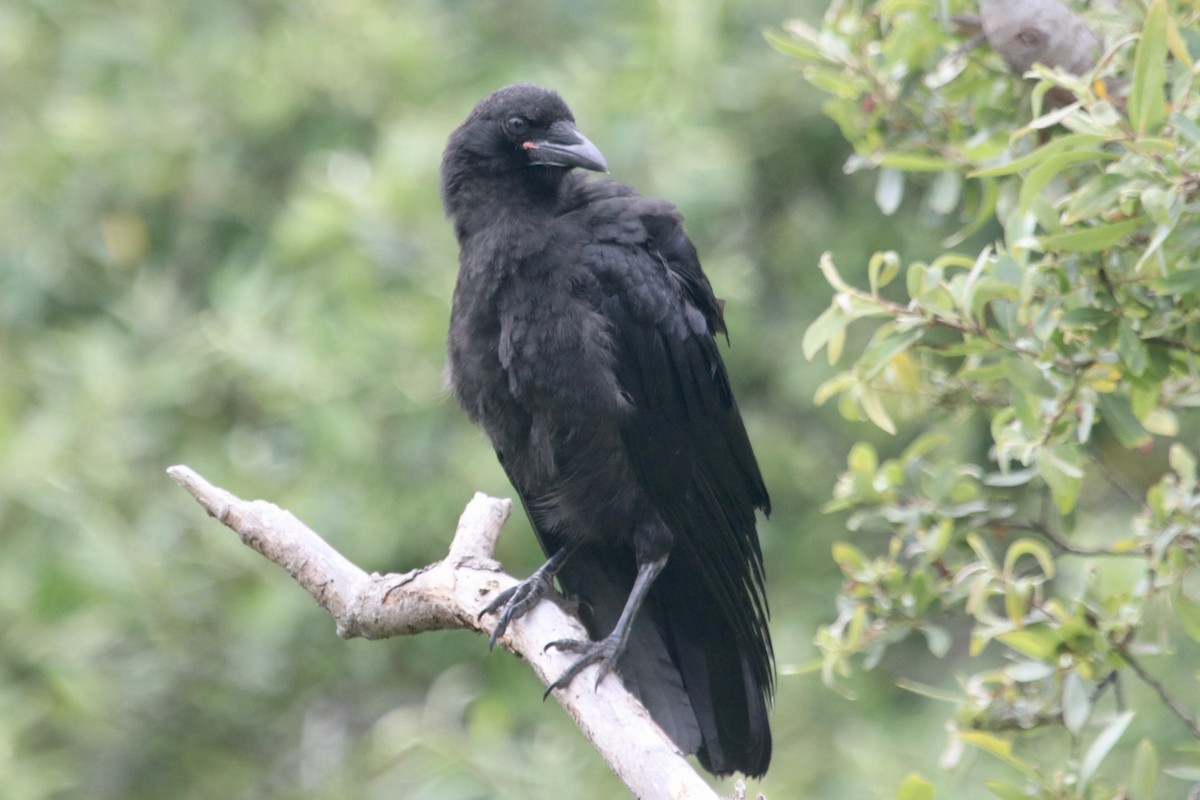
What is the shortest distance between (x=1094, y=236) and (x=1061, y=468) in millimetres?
438

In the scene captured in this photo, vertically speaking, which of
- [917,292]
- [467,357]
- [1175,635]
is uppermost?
[917,292]

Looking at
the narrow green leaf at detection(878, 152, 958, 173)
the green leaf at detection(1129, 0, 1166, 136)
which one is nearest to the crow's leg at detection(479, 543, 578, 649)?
the narrow green leaf at detection(878, 152, 958, 173)

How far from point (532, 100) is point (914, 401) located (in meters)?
1.21

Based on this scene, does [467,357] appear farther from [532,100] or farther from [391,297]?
[391,297]

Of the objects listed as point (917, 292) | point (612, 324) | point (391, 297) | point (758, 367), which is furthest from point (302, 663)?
point (917, 292)

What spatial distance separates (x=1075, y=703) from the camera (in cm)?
245

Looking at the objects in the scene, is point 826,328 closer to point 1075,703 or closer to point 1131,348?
point 1131,348

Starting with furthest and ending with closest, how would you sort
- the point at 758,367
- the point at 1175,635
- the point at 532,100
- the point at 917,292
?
the point at 758,367 < the point at 1175,635 < the point at 532,100 < the point at 917,292

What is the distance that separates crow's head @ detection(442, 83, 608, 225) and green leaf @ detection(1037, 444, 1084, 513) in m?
1.32

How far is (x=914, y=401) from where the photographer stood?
9.24 ft

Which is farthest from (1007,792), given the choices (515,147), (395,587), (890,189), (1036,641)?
(515,147)

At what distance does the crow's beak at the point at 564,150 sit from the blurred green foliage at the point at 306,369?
1414 millimetres

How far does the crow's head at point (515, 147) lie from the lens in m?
3.21

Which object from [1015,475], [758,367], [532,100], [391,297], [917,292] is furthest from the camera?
[758,367]
